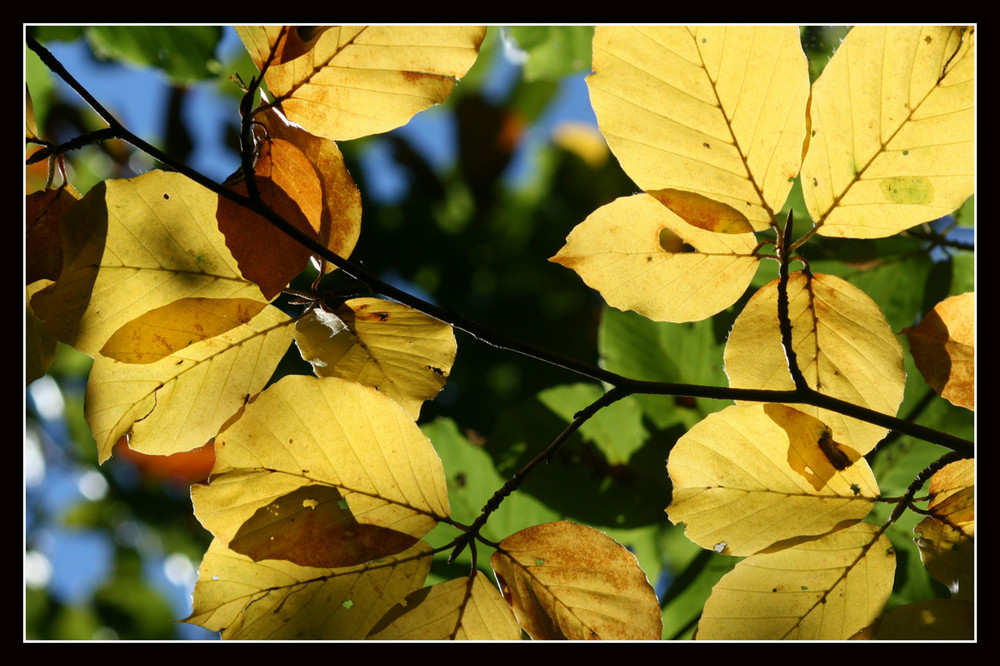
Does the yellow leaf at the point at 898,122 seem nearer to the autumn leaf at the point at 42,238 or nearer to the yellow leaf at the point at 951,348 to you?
the yellow leaf at the point at 951,348

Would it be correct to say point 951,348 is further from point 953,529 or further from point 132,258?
point 132,258

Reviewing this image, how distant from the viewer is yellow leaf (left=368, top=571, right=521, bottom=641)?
1.59ft

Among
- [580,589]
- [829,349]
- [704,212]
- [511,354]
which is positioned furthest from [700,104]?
[511,354]

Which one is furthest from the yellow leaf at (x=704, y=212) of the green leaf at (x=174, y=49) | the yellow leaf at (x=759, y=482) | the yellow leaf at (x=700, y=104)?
the green leaf at (x=174, y=49)

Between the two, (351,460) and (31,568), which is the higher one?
(351,460)

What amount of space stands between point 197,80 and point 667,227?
25.5 inches

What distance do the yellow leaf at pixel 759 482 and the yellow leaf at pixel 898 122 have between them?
163mm

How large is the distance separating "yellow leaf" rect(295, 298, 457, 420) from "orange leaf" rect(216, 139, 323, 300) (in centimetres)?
6

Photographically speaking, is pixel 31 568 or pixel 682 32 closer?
pixel 682 32

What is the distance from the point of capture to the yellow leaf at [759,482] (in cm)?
49

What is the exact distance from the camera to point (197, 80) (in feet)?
2.73

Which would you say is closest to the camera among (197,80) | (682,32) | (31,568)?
(682,32)
